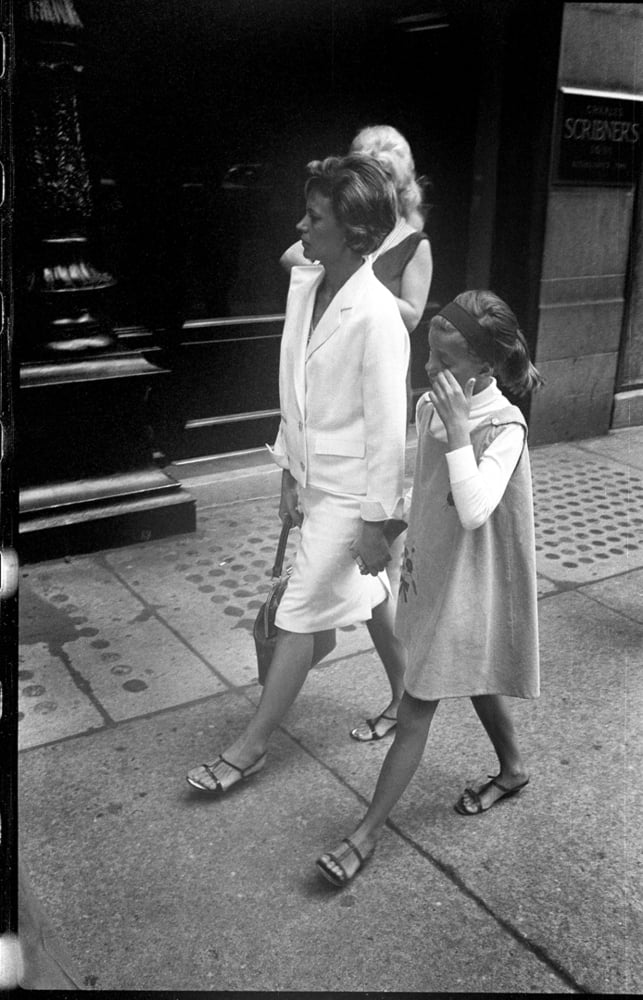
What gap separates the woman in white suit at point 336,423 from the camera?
3.06 m

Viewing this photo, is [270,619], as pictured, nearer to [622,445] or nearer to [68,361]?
[68,361]

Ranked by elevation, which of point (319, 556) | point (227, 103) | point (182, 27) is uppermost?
point (182, 27)

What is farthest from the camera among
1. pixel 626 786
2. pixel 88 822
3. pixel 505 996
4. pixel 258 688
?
pixel 258 688

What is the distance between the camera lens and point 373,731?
361 centimetres

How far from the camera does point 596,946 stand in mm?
2654

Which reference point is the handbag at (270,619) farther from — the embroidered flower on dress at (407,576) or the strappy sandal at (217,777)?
the embroidered flower on dress at (407,576)

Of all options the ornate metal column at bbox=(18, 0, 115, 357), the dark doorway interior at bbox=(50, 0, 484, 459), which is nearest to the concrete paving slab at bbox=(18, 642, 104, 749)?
the ornate metal column at bbox=(18, 0, 115, 357)

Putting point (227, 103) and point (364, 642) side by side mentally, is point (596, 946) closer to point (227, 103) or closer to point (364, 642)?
point (364, 642)

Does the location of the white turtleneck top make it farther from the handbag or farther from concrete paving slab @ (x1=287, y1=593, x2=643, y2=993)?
concrete paving slab @ (x1=287, y1=593, x2=643, y2=993)

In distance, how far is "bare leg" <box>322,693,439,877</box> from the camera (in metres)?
2.86

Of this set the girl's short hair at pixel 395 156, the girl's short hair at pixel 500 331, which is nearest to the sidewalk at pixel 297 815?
the girl's short hair at pixel 500 331

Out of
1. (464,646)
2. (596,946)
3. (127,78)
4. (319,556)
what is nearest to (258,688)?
(319,556)

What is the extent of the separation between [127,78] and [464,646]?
3905 mm

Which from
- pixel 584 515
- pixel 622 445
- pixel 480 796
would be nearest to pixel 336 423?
pixel 480 796
